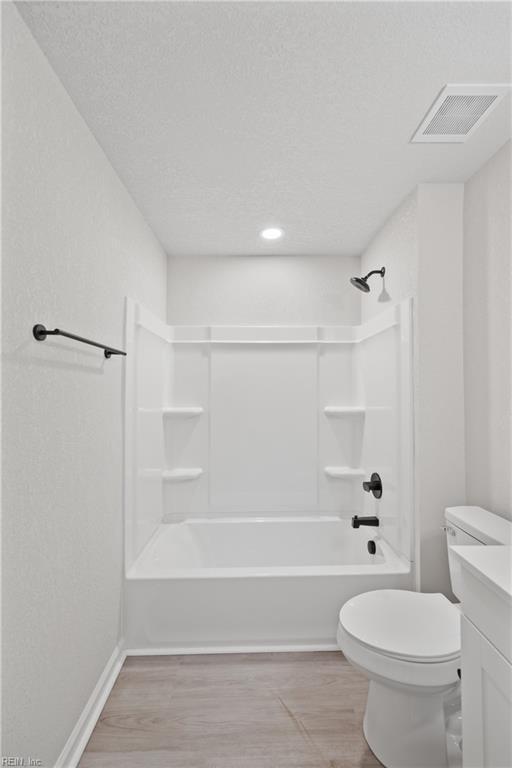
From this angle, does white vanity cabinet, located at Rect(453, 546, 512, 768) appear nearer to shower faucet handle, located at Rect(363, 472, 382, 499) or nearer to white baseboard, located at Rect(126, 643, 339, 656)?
white baseboard, located at Rect(126, 643, 339, 656)

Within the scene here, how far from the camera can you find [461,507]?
2.11 m

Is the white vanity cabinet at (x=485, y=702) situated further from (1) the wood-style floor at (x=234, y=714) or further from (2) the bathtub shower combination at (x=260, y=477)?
(2) the bathtub shower combination at (x=260, y=477)

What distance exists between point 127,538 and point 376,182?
2168 mm

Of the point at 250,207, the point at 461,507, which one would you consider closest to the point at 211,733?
the point at 461,507

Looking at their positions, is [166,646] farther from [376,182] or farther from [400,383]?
[376,182]

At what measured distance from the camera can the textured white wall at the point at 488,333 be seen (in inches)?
75.5

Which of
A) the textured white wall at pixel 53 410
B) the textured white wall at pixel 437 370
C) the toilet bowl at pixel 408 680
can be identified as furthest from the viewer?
the textured white wall at pixel 437 370

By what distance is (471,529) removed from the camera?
186cm

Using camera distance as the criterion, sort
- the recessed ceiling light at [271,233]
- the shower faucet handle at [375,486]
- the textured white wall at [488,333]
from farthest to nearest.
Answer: the recessed ceiling light at [271,233] < the shower faucet handle at [375,486] < the textured white wall at [488,333]

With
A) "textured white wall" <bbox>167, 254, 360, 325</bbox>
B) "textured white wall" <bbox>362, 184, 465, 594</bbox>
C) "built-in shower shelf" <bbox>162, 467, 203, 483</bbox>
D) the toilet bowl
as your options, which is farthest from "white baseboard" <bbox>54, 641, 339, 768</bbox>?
"textured white wall" <bbox>167, 254, 360, 325</bbox>

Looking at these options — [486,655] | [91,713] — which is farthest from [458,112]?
[91,713]

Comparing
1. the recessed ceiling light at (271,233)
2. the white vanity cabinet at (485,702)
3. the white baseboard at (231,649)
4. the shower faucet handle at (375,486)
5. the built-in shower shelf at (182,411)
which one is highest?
the recessed ceiling light at (271,233)

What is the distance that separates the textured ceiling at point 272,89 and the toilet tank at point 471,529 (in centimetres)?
157

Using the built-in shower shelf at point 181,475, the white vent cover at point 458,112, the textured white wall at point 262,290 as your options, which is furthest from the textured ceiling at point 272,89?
the built-in shower shelf at point 181,475
